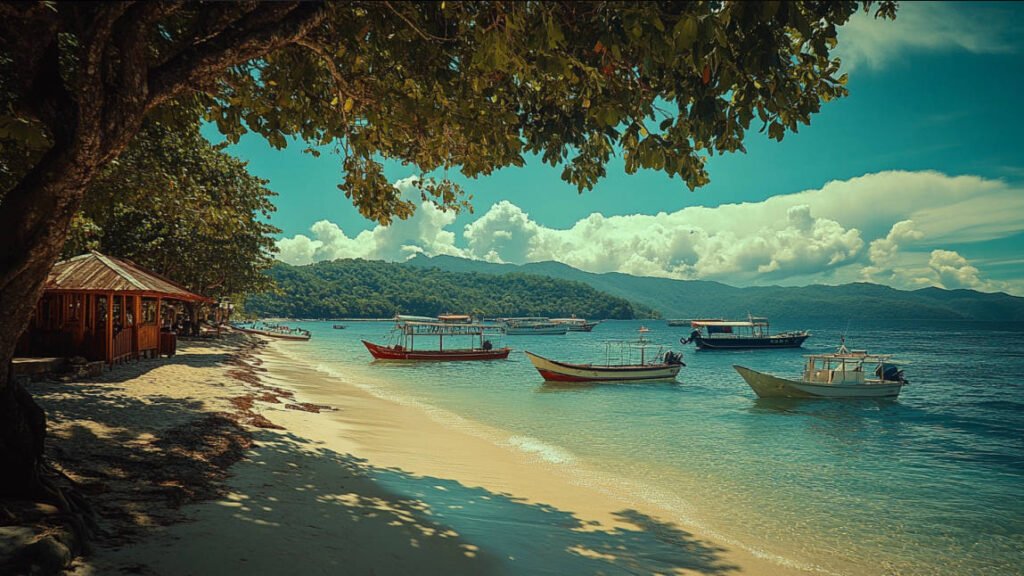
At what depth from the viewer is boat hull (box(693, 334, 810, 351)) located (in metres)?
69.1

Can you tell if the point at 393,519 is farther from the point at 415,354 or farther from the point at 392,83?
the point at 415,354

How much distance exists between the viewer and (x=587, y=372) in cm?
3016

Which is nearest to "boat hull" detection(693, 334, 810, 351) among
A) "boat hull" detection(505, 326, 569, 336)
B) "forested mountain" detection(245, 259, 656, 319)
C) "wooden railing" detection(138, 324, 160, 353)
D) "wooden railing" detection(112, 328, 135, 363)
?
"boat hull" detection(505, 326, 569, 336)

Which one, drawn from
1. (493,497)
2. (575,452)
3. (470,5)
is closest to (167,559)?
(493,497)

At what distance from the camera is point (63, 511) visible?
4.04 metres

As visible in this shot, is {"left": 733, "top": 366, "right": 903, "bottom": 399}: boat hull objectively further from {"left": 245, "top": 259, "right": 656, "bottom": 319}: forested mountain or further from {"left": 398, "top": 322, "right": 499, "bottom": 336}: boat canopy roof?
{"left": 245, "top": 259, "right": 656, "bottom": 319}: forested mountain

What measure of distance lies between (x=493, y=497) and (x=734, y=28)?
693cm

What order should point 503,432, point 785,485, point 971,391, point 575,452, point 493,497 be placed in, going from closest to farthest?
point 493,497 < point 785,485 < point 575,452 < point 503,432 < point 971,391

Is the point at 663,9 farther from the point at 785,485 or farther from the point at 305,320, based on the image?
the point at 305,320

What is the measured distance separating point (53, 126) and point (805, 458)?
16.4 metres

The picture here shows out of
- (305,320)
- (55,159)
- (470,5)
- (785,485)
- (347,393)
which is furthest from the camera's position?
(305,320)

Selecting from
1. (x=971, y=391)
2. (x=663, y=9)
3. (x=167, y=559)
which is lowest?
(x=971, y=391)

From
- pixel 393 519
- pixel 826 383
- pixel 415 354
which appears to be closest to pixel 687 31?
pixel 393 519

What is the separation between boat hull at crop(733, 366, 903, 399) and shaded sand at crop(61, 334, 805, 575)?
16408mm
